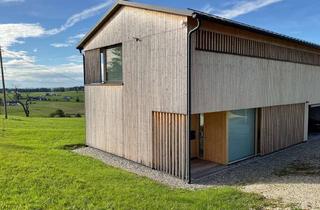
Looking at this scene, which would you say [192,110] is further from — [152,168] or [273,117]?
[273,117]

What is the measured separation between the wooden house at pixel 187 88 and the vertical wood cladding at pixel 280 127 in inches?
Result: 1.7

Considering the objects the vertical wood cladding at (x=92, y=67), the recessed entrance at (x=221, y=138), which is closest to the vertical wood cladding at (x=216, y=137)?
the recessed entrance at (x=221, y=138)

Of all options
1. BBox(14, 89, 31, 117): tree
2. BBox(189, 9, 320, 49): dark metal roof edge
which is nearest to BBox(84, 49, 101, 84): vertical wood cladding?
BBox(189, 9, 320, 49): dark metal roof edge

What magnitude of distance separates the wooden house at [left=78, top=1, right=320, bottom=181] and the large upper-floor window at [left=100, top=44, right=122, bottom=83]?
0.14ft

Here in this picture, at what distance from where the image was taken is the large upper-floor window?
38.7 ft

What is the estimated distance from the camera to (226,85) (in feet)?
32.3

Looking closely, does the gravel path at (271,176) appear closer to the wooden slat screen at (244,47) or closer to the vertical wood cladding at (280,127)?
the vertical wood cladding at (280,127)

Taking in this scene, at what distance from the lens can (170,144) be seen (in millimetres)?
9383

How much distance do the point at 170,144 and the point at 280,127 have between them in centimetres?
639

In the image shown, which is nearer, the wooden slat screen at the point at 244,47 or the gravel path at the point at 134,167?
the gravel path at the point at 134,167

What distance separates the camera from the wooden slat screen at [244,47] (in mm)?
9109

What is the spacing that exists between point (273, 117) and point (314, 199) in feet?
19.7

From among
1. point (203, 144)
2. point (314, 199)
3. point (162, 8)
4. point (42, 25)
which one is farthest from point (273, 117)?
point (42, 25)

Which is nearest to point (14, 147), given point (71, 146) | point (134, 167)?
point (71, 146)
